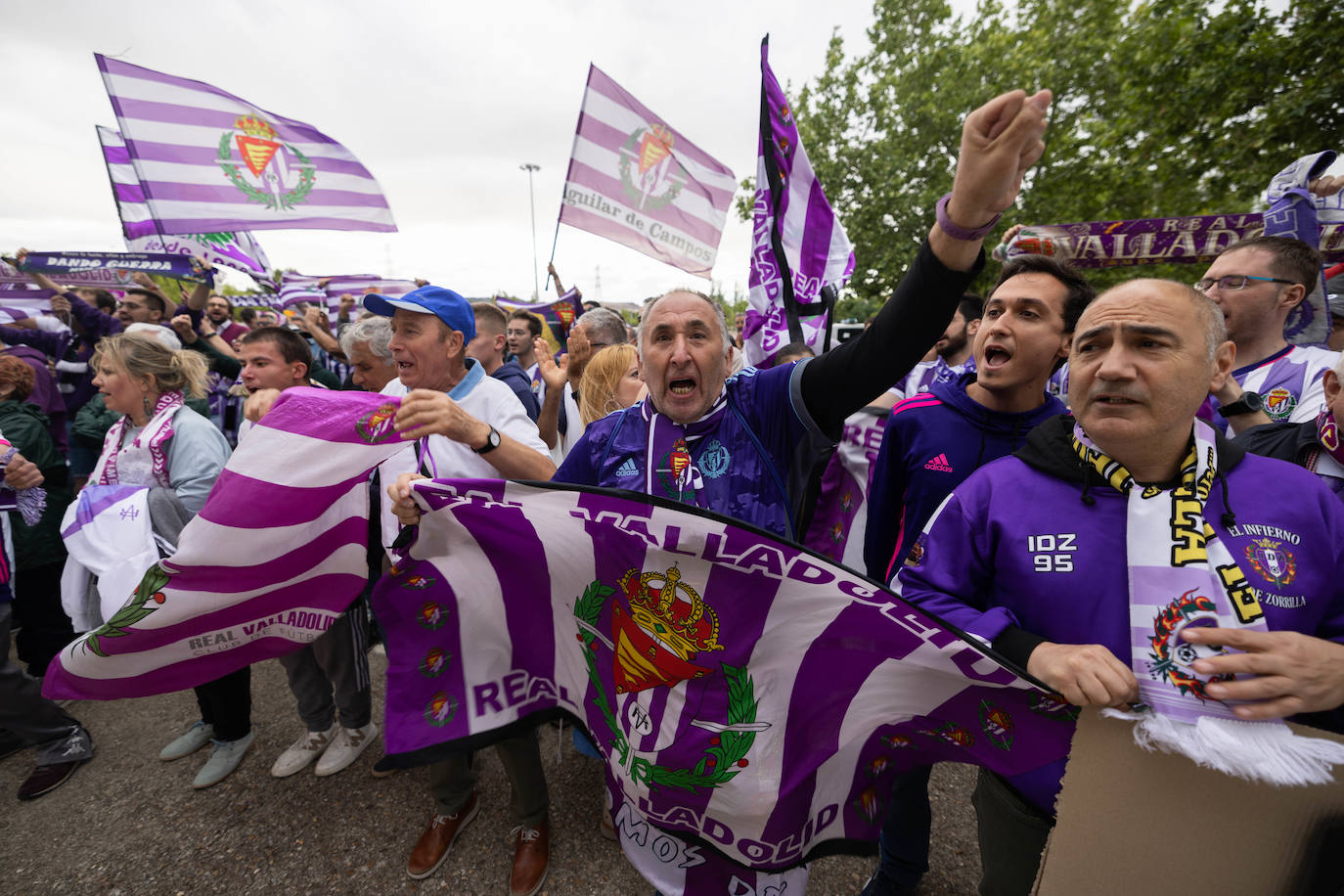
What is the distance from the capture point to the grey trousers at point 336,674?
3.00m

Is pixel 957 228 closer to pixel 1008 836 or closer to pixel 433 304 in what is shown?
pixel 1008 836

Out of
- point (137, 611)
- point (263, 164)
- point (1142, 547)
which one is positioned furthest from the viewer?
point (263, 164)

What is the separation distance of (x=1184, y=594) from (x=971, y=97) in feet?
55.1

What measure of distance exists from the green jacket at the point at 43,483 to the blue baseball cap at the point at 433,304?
2597 millimetres

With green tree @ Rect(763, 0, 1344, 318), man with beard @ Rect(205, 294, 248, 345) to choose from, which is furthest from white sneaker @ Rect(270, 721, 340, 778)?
green tree @ Rect(763, 0, 1344, 318)

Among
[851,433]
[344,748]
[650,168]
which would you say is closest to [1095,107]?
[650,168]

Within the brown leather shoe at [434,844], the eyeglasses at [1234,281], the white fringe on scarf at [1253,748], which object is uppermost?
the eyeglasses at [1234,281]

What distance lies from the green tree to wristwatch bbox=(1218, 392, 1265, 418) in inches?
287

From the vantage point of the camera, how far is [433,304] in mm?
2512

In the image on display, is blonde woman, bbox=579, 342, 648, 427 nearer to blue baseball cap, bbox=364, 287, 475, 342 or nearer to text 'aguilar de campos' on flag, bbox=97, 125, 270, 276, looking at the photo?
blue baseball cap, bbox=364, 287, 475, 342

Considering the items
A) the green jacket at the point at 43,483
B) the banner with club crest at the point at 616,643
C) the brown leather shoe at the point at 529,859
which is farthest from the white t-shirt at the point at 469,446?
the green jacket at the point at 43,483

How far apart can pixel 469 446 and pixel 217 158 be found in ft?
17.5

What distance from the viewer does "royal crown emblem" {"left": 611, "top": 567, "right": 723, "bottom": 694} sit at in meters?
1.48

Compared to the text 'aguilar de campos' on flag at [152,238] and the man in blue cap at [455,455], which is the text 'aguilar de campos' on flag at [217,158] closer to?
the text 'aguilar de campos' on flag at [152,238]
